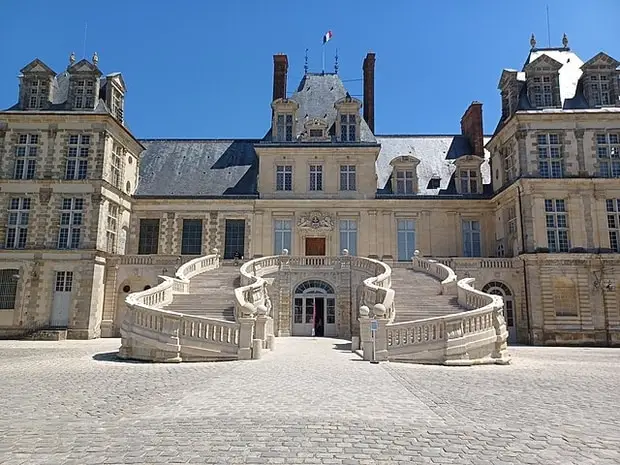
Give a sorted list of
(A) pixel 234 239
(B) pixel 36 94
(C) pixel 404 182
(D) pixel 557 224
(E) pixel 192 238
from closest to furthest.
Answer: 1. (D) pixel 557 224
2. (B) pixel 36 94
3. (A) pixel 234 239
4. (E) pixel 192 238
5. (C) pixel 404 182

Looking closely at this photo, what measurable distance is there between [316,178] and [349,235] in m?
3.98

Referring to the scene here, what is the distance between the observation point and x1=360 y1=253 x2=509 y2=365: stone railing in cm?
1377

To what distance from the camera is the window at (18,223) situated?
82.4 ft

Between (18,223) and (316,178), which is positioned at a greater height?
(316,178)

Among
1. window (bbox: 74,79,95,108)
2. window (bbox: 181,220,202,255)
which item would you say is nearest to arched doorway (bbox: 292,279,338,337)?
window (bbox: 181,220,202,255)

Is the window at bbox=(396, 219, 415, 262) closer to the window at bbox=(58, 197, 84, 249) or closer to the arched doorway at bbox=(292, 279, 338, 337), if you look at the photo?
the arched doorway at bbox=(292, 279, 338, 337)

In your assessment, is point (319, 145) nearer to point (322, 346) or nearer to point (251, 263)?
point (251, 263)

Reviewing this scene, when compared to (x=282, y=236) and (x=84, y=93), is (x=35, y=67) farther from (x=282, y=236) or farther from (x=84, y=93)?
(x=282, y=236)

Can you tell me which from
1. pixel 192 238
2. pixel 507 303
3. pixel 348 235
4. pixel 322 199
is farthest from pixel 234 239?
pixel 507 303

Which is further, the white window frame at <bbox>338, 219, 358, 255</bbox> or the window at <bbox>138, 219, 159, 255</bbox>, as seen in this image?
the window at <bbox>138, 219, 159, 255</bbox>

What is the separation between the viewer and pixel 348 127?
29734 mm

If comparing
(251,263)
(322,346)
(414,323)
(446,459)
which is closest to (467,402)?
(446,459)

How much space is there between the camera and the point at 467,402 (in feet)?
26.2

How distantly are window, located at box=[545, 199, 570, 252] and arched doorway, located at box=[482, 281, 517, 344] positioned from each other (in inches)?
122
